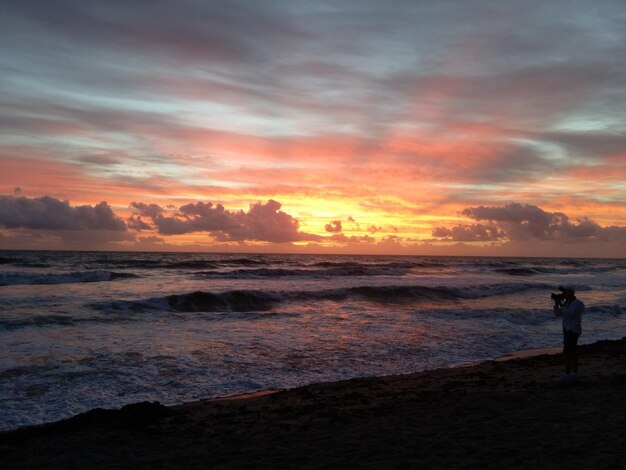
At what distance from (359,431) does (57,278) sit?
4008 centimetres

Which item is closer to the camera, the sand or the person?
the sand

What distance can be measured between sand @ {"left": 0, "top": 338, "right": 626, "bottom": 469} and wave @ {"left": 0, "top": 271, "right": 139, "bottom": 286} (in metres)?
34.0

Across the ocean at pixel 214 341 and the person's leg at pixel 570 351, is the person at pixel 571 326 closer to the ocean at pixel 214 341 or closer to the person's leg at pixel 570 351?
the person's leg at pixel 570 351

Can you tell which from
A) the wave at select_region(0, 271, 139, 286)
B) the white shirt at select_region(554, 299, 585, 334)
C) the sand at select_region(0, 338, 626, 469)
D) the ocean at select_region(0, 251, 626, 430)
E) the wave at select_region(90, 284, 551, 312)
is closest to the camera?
the sand at select_region(0, 338, 626, 469)

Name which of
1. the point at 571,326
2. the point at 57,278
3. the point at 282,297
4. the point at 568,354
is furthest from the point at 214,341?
the point at 57,278

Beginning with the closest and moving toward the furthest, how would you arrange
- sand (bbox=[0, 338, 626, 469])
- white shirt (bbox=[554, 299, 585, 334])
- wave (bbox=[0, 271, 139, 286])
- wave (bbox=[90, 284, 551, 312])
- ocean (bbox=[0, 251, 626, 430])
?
sand (bbox=[0, 338, 626, 469]) < ocean (bbox=[0, 251, 626, 430]) < white shirt (bbox=[554, 299, 585, 334]) < wave (bbox=[90, 284, 551, 312]) < wave (bbox=[0, 271, 139, 286])

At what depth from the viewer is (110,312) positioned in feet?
72.2

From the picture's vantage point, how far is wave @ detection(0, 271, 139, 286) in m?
38.3

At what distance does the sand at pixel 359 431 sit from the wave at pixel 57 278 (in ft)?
112

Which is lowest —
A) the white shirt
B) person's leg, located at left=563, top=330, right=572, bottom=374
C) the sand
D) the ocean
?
the ocean

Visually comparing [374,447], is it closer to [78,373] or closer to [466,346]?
[78,373]

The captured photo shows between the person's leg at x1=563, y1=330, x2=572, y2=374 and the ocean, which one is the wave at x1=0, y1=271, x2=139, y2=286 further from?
the person's leg at x1=563, y1=330, x2=572, y2=374

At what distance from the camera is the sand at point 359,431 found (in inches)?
248

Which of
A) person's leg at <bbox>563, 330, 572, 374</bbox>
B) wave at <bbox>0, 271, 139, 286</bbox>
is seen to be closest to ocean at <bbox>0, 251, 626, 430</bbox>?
person's leg at <bbox>563, 330, 572, 374</bbox>
